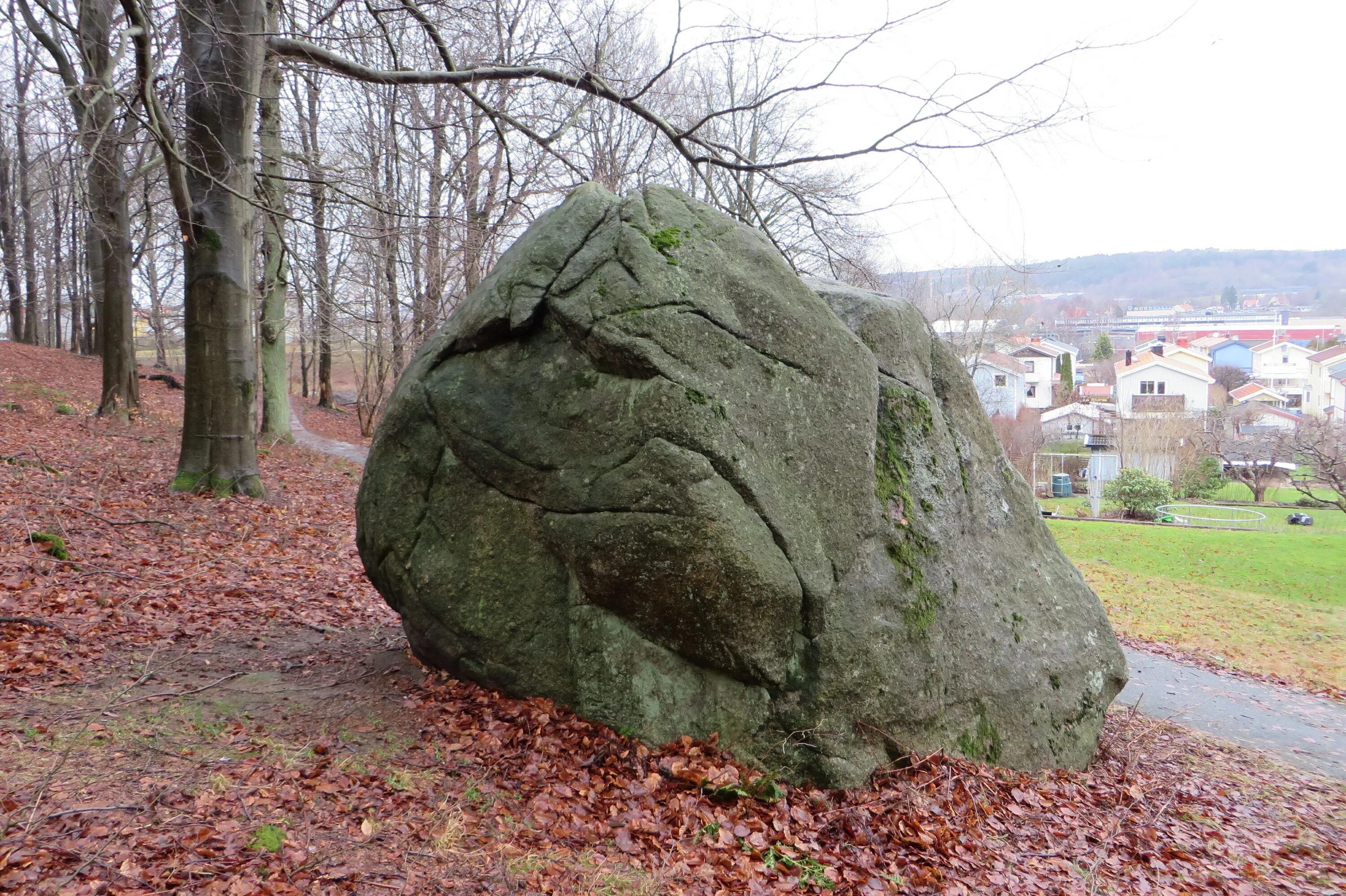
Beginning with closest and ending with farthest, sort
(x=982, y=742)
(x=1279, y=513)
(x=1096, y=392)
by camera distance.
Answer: (x=982, y=742)
(x=1279, y=513)
(x=1096, y=392)

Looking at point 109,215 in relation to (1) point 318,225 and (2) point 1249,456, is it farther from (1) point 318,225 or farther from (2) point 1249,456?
(2) point 1249,456

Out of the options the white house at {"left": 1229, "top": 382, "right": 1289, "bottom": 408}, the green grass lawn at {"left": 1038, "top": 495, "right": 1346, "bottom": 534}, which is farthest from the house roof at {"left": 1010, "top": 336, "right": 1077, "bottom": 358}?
the green grass lawn at {"left": 1038, "top": 495, "right": 1346, "bottom": 534}

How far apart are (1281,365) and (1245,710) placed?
91.1m

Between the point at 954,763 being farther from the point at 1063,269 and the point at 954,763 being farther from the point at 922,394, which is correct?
the point at 1063,269

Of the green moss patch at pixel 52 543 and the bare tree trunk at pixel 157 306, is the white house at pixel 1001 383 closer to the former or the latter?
the bare tree trunk at pixel 157 306

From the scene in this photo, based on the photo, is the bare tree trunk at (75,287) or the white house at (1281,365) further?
the white house at (1281,365)

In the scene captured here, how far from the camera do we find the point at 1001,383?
2116 inches

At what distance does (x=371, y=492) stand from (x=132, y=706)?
181 centimetres

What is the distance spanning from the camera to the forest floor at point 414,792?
3523 mm

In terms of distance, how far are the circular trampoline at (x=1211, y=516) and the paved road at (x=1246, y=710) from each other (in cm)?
2332

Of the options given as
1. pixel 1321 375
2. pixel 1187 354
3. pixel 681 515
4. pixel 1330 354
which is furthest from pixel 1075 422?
pixel 681 515

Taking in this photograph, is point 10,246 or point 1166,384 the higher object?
point 10,246

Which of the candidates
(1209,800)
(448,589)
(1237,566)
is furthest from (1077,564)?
(448,589)

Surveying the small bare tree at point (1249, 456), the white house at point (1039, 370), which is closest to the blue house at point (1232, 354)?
the white house at point (1039, 370)
